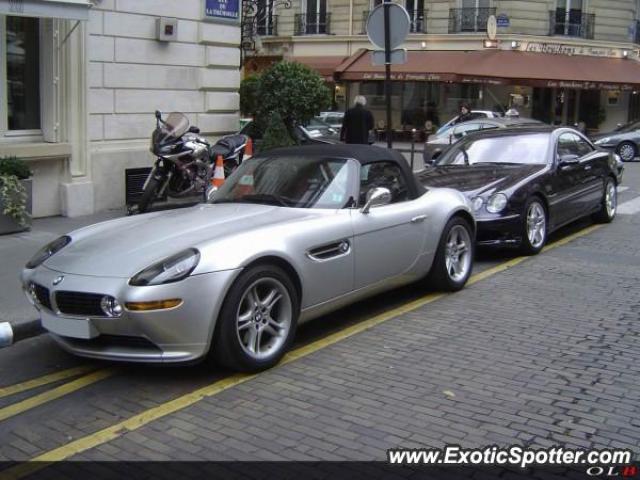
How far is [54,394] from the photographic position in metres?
4.88

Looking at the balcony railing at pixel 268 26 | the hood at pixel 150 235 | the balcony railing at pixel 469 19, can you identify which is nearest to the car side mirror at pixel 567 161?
the hood at pixel 150 235

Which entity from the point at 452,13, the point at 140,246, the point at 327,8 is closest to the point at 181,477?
the point at 140,246

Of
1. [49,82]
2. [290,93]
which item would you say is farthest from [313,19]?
[49,82]

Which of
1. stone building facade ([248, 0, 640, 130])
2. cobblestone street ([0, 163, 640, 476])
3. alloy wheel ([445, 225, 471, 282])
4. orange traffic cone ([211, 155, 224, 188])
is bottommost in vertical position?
cobblestone street ([0, 163, 640, 476])

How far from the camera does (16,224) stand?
9.37 m

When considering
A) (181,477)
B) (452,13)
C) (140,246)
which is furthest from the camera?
(452,13)

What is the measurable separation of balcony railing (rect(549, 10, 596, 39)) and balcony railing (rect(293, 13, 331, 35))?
9744mm

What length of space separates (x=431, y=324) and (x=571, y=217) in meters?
4.61

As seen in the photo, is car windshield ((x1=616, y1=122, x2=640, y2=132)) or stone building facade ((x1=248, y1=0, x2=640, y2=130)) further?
stone building facade ((x1=248, y1=0, x2=640, y2=130))

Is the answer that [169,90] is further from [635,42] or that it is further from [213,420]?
[635,42]

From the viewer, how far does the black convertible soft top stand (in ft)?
21.3

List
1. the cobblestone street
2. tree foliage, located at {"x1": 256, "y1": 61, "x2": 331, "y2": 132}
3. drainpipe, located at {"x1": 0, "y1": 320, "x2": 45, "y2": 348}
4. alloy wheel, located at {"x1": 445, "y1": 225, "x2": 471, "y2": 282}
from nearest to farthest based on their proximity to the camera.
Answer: the cobblestone street
drainpipe, located at {"x1": 0, "y1": 320, "x2": 45, "y2": 348}
alloy wheel, located at {"x1": 445, "y1": 225, "x2": 471, "y2": 282}
tree foliage, located at {"x1": 256, "y1": 61, "x2": 331, "y2": 132}

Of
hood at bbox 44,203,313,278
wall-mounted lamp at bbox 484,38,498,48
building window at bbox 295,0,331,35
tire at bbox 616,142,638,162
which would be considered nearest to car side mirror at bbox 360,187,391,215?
hood at bbox 44,203,313,278

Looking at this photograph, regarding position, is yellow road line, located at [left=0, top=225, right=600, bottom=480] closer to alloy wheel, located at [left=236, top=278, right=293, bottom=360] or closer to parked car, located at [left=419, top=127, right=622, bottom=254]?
alloy wheel, located at [left=236, top=278, right=293, bottom=360]
